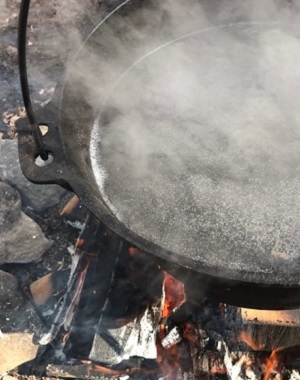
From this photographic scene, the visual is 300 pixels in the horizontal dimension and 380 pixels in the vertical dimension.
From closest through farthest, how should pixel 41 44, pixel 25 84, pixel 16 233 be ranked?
pixel 25 84 → pixel 16 233 → pixel 41 44

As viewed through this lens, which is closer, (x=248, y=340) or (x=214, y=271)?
(x=214, y=271)

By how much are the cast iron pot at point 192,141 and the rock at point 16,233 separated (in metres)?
0.72

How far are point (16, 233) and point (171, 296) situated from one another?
1.01 metres

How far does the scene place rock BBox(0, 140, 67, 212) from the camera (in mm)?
2932

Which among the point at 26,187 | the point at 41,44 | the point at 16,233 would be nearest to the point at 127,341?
the point at 16,233

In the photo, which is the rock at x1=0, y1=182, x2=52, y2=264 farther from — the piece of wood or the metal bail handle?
the piece of wood

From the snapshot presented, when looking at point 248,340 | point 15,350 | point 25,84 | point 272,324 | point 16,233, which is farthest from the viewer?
point 16,233

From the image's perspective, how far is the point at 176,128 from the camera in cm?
227

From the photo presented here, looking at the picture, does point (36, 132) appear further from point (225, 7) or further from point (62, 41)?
point (62, 41)

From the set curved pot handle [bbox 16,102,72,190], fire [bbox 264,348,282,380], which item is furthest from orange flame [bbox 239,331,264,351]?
curved pot handle [bbox 16,102,72,190]

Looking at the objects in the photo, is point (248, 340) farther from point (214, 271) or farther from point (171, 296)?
point (214, 271)

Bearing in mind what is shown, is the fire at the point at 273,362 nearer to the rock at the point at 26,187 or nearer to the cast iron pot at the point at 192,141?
the cast iron pot at the point at 192,141

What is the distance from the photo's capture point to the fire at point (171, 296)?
2248 millimetres

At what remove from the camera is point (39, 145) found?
1.65 meters
